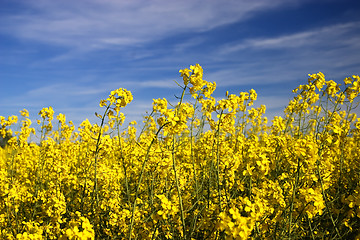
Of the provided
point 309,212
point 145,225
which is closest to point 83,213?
point 145,225

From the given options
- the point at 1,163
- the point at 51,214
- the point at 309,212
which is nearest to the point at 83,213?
the point at 51,214

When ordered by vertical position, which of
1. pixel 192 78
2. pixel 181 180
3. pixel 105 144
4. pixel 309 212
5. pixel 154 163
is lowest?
pixel 309 212

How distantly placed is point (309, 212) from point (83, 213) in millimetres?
2909

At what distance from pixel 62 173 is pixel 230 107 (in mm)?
2479

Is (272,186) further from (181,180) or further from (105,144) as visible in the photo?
(105,144)

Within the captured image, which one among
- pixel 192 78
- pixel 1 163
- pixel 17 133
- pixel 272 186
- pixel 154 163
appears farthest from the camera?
pixel 1 163

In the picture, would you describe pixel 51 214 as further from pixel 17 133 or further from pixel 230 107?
pixel 17 133

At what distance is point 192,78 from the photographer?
2.93m

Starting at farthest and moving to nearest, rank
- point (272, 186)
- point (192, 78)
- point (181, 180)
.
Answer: point (181, 180) < point (272, 186) < point (192, 78)

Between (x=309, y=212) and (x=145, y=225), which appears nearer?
(x=309, y=212)

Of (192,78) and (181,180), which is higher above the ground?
(192,78)

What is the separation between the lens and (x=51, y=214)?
10.5 ft

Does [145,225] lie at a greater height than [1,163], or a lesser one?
lesser

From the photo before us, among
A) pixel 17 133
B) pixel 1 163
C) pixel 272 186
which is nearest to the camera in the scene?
pixel 272 186
